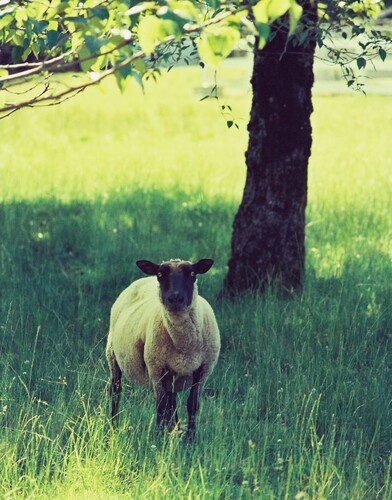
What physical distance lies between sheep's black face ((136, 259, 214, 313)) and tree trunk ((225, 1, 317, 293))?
2655 millimetres

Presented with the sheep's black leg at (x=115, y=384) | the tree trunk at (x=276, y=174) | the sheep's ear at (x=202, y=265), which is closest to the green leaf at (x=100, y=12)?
the sheep's ear at (x=202, y=265)

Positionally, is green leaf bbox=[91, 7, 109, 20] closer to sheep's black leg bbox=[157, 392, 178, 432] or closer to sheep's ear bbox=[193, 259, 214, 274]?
sheep's ear bbox=[193, 259, 214, 274]

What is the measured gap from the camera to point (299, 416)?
19.4ft

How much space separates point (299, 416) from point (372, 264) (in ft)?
11.2

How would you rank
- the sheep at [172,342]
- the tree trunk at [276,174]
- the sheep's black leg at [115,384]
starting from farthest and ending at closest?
the tree trunk at [276,174]
the sheep's black leg at [115,384]
the sheep at [172,342]

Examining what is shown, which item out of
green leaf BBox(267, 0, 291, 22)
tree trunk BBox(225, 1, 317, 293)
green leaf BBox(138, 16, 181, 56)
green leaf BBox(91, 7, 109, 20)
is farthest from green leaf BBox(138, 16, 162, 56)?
tree trunk BBox(225, 1, 317, 293)

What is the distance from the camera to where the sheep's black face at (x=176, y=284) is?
17.6ft

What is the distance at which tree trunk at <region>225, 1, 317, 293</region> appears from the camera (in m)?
8.15

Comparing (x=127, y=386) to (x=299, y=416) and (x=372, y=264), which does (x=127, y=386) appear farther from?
(x=372, y=264)

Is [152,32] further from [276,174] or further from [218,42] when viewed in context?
[276,174]

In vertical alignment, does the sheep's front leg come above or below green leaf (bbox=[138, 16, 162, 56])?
below

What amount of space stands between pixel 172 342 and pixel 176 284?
0.42m

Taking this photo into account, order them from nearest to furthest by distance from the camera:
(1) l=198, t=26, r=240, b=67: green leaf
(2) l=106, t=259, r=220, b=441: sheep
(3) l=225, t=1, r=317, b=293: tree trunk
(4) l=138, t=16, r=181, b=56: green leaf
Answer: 1. (4) l=138, t=16, r=181, b=56: green leaf
2. (1) l=198, t=26, r=240, b=67: green leaf
3. (2) l=106, t=259, r=220, b=441: sheep
4. (3) l=225, t=1, r=317, b=293: tree trunk

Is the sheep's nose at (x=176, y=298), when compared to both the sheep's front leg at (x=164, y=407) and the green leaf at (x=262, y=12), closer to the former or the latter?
the sheep's front leg at (x=164, y=407)
